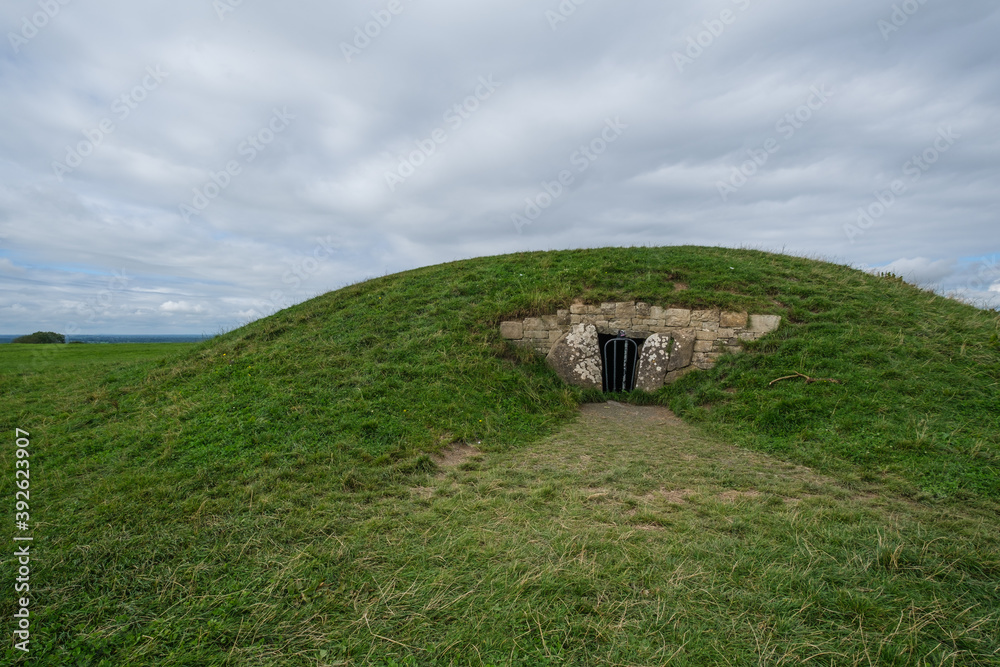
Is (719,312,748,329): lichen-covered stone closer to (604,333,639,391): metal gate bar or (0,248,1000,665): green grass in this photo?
(0,248,1000,665): green grass

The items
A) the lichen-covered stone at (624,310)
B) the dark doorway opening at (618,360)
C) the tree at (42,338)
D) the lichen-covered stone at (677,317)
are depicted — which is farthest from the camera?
the tree at (42,338)

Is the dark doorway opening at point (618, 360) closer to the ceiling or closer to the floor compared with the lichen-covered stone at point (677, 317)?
closer to the floor

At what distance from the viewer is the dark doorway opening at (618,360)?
10.6 meters

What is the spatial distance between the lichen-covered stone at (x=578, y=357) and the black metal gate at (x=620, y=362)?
1.68ft

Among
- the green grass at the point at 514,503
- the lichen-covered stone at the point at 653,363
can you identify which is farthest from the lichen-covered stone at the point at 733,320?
the lichen-covered stone at the point at 653,363

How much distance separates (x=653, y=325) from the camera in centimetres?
1065

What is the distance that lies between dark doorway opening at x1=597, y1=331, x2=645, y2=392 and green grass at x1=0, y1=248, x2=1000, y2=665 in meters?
1.15

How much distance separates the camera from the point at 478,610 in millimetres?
3225

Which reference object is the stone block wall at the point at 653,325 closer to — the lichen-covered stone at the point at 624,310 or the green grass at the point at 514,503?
the lichen-covered stone at the point at 624,310

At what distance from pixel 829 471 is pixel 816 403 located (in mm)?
2039

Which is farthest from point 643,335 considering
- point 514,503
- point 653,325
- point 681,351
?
point 514,503

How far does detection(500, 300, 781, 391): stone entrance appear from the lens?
9.95 m

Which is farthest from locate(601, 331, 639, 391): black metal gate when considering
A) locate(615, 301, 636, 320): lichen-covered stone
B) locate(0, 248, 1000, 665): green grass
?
locate(0, 248, 1000, 665): green grass

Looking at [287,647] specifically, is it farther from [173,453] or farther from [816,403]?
[816,403]
